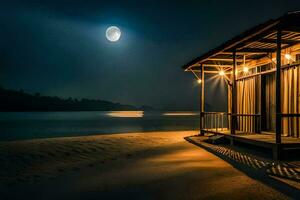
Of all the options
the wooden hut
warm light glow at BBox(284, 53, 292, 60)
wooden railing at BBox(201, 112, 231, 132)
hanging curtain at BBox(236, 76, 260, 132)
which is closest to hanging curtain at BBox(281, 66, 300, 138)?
the wooden hut

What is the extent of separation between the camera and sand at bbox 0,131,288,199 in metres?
5.72

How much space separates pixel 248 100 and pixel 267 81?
5.37 ft

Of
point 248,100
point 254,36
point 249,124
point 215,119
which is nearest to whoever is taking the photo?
point 254,36

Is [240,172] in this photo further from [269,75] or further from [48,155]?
[48,155]

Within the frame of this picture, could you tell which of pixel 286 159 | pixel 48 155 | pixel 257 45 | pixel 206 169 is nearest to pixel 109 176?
pixel 206 169

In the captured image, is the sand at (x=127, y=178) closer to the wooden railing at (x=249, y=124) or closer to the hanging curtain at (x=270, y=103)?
the wooden railing at (x=249, y=124)

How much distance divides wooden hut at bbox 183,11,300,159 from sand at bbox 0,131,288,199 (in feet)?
7.75

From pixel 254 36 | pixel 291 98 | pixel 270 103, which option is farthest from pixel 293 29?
pixel 270 103

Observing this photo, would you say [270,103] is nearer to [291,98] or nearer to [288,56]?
[291,98]

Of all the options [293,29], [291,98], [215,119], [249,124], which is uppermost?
[293,29]

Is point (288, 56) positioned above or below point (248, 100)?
above

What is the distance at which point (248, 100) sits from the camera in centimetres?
1384

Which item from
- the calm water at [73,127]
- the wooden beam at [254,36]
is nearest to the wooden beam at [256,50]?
the wooden beam at [254,36]

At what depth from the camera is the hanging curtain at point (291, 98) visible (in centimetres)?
1034
